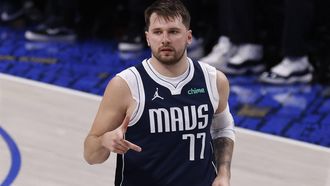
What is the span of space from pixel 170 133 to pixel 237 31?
12.3 ft

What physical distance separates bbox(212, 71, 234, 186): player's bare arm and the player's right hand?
43 cm

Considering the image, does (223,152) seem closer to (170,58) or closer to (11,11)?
(170,58)

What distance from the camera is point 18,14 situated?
822 cm

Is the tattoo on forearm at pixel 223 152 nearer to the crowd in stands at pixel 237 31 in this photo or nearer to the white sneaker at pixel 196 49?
the crowd in stands at pixel 237 31

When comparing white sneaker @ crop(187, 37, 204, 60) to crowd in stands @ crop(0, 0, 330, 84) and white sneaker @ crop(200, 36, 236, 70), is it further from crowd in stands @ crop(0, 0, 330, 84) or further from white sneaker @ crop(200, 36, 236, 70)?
white sneaker @ crop(200, 36, 236, 70)


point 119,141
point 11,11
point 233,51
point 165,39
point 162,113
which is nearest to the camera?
point 119,141

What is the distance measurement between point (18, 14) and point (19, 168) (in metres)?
3.65

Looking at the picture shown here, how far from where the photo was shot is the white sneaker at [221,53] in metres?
6.59

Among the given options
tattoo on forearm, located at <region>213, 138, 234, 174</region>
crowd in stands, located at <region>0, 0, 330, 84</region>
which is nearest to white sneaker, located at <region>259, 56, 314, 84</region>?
crowd in stands, located at <region>0, 0, 330, 84</region>

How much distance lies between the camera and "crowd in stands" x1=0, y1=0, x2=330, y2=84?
6305 millimetres

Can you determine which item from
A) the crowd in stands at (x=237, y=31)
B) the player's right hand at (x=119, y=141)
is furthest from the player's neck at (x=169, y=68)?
the crowd in stands at (x=237, y=31)

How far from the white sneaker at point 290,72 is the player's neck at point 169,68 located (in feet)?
11.4

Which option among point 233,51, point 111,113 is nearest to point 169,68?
point 111,113

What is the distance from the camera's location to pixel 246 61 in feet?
21.5
